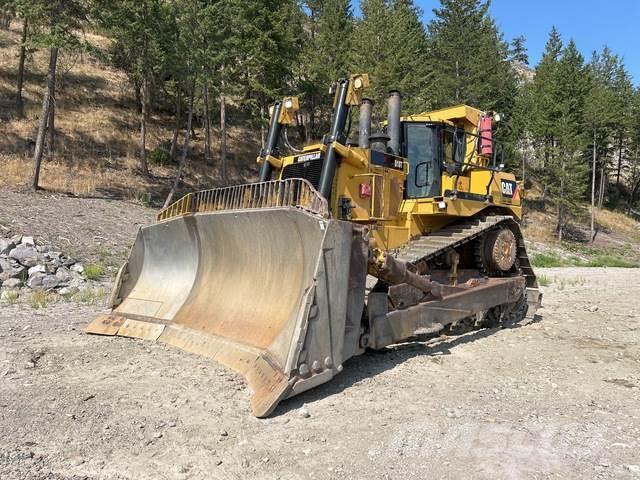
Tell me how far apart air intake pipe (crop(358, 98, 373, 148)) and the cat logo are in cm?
267

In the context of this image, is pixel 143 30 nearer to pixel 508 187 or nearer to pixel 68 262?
pixel 68 262

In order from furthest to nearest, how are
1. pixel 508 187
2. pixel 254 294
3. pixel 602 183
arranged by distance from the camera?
1. pixel 602 183
2. pixel 508 187
3. pixel 254 294

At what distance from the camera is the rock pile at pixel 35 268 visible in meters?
9.09

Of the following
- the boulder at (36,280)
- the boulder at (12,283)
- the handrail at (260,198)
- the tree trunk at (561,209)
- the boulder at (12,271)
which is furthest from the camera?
the tree trunk at (561,209)

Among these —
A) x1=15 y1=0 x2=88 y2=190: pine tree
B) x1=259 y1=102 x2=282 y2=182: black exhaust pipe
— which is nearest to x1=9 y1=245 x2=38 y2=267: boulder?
x1=259 y1=102 x2=282 y2=182: black exhaust pipe

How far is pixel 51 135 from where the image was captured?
72.2 ft

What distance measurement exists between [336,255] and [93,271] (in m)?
7.22

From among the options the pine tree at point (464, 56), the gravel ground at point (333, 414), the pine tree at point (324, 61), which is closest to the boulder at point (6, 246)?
the gravel ground at point (333, 414)

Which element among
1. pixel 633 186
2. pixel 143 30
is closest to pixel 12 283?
pixel 143 30

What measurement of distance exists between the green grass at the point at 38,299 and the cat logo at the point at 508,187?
7148mm

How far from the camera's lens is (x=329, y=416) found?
→ 13.2 ft

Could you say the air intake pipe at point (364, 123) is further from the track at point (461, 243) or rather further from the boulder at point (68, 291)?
the boulder at point (68, 291)

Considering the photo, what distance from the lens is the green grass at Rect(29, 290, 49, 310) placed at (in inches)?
308

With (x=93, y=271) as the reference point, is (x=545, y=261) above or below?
below
